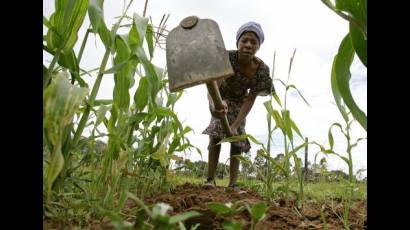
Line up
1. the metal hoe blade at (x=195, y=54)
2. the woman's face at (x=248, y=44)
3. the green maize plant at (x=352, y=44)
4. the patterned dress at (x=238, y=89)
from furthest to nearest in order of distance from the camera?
the patterned dress at (x=238, y=89) < the woman's face at (x=248, y=44) < the metal hoe blade at (x=195, y=54) < the green maize plant at (x=352, y=44)

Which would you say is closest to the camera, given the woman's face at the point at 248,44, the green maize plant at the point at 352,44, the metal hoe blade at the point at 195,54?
the green maize plant at the point at 352,44

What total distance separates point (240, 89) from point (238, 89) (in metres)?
0.01

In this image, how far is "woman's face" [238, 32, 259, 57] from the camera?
234 cm

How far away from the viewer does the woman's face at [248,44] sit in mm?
2336

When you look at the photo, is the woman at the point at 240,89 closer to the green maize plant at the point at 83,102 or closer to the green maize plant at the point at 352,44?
the green maize plant at the point at 83,102

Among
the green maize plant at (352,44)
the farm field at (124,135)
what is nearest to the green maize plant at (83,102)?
the farm field at (124,135)

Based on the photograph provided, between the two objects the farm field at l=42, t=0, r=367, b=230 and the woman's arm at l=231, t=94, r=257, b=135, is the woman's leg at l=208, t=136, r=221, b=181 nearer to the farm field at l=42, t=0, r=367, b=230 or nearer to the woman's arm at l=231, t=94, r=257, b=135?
the woman's arm at l=231, t=94, r=257, b=135

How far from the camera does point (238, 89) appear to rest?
2.62 m

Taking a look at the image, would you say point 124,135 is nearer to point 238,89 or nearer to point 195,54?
point 195,54

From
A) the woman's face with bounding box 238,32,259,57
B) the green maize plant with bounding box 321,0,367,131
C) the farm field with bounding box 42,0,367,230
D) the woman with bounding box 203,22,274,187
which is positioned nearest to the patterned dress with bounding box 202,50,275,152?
the woman with bounding box 203,22,274,187

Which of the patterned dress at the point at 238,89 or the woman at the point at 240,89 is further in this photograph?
the patterned dress at the point at 238,89

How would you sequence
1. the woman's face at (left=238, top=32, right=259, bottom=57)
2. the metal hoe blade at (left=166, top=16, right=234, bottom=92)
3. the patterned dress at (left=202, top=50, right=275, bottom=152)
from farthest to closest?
the patterned dress at (left=202, top=50, right=275, bottom=152)
the woman's face at (left=238, top=32, right=259, bottom=57)
the metal hoe blade at (left=166, top=16, right=234, bottom=92)
